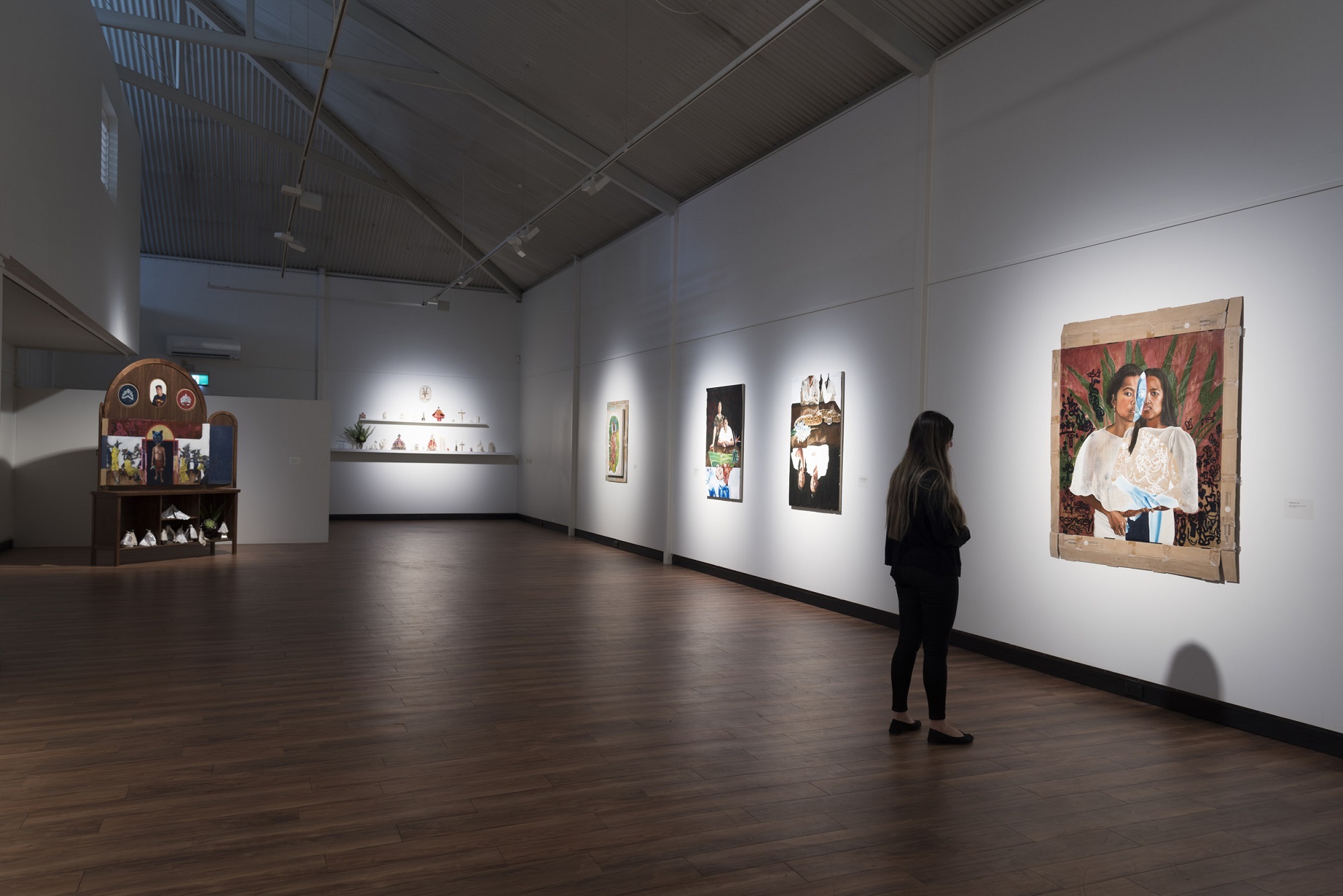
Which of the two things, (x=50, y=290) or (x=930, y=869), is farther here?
(x=50, y=290)

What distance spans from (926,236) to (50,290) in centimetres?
807

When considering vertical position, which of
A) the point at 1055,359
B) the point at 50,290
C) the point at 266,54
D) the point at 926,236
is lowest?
the point at 1055,359

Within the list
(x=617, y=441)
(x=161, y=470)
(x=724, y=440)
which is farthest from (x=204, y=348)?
(x=724, y=440)

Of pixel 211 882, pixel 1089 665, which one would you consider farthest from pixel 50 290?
pixel 1089 665

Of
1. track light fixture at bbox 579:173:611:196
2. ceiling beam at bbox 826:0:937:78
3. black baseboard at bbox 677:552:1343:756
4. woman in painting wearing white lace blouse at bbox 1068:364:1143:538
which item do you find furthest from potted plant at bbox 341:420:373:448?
woman in painting wearing white lace blouse at bbox 1068:364:1143:538

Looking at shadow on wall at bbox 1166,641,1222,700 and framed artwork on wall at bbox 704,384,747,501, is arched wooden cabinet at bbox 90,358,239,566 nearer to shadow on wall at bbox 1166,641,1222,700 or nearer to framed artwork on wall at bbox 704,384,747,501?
framed artwork on wall at bbox 704,384,747,501

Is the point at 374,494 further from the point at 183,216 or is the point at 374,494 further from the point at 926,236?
the point at 926,236

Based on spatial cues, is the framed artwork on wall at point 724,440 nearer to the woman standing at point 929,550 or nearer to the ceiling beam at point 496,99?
the ceiling beam at point 496,99

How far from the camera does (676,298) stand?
1279cm

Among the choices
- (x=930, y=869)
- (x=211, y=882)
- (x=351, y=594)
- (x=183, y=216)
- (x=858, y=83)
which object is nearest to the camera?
(x=211, y=882)

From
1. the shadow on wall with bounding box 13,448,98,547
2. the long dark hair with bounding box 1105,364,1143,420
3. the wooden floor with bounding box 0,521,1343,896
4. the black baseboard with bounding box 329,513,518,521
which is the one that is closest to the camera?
the wooden floor with bounding box 0,521,1343,896

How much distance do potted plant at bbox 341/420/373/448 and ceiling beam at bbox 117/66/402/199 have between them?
5.06 meters

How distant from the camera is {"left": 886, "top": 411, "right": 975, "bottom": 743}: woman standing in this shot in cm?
465

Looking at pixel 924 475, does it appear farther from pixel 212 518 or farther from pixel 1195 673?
pixel 212 518
